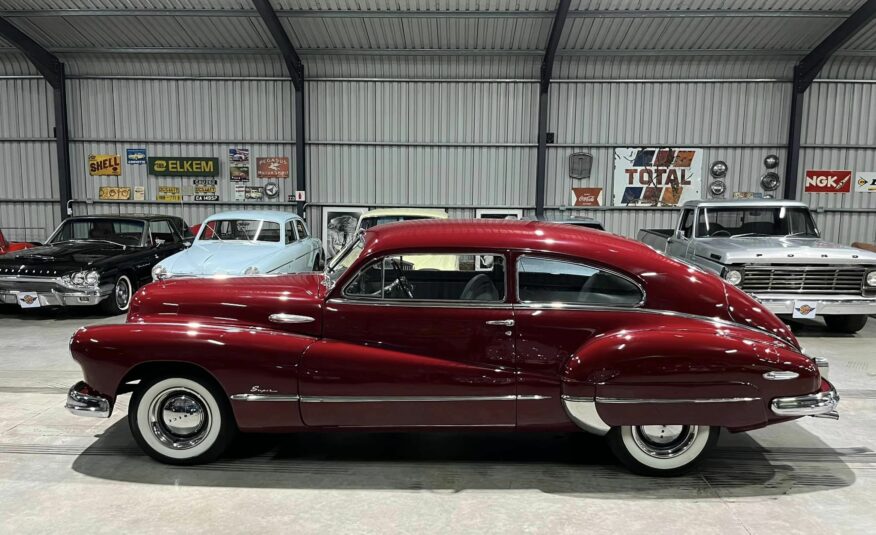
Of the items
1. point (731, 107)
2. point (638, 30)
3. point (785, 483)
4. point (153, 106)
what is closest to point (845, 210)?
point (731, 107)

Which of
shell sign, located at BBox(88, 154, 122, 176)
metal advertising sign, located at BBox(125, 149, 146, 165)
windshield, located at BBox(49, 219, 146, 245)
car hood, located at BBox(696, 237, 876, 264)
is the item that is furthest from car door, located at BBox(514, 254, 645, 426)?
shell sign, located at BBox(88, 154, 122, 176)

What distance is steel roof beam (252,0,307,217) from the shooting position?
452 inches

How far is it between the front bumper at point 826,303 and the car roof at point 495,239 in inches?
160

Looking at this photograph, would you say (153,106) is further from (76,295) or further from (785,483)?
(785,483)

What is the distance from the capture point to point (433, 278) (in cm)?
381

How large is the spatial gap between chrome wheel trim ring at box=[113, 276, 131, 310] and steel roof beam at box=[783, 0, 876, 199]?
13172 mm

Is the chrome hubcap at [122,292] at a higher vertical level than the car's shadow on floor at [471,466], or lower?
higher

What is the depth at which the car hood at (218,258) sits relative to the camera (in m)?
6.88

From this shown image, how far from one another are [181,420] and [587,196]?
37.0 ft

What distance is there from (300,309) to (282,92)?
11096 millimetres

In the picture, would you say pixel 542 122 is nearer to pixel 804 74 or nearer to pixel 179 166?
pixel 804 74

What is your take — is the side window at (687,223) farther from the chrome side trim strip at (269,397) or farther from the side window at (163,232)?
the side window at (163,232)

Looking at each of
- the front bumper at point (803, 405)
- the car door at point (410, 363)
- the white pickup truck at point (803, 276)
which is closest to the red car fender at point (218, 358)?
the car door at point (410, 363)

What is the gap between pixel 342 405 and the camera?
129 inches
